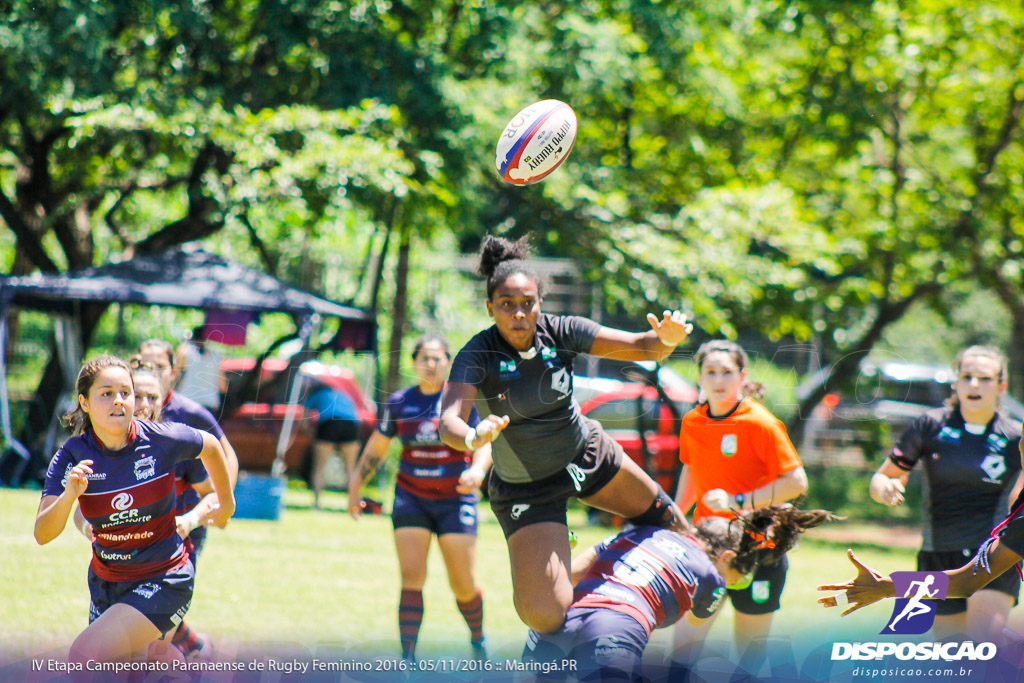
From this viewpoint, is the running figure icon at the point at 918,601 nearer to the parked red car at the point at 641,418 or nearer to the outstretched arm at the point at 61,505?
the outstretched arm at the point at 61,505

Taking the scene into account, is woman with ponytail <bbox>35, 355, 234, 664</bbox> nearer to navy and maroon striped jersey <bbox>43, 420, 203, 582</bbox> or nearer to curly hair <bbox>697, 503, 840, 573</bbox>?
navy and maroon striped jersey <bbox>43, 420, 203, 582</bbox>

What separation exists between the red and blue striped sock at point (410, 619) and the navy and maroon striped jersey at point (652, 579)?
181 centimetres

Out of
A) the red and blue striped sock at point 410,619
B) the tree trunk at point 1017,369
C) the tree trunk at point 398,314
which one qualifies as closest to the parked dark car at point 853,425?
→ the tree trunk at point 1017,369

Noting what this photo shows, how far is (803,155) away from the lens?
17.9 meters

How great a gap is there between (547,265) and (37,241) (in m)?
7.24

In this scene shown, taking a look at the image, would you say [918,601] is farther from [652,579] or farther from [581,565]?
[581,565]

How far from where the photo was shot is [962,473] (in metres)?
4.84

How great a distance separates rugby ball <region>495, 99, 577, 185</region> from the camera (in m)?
4.93

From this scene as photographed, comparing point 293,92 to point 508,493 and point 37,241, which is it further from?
point 508,493

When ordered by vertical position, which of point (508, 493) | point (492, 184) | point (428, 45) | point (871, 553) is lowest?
point (871, 553)

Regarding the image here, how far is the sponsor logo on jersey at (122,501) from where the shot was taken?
147 inches

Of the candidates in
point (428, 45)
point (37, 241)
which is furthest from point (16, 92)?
point (428, 45)

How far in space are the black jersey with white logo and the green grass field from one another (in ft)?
2.16

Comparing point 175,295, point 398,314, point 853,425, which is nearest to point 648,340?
point 175,295
